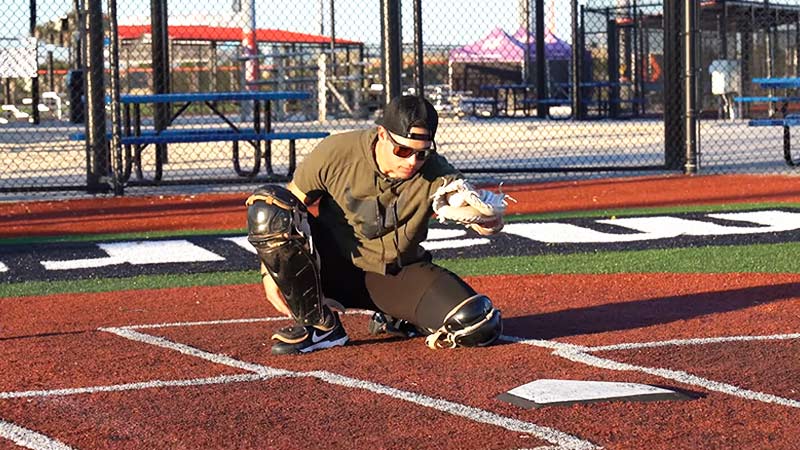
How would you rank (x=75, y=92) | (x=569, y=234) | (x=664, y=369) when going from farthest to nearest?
(x=75, y=92)
(x=569, y=234)
(x=664, y=369)

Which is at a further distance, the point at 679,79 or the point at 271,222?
the point at 679,79

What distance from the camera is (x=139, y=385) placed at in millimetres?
5594

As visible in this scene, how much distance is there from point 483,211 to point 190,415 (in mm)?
1628

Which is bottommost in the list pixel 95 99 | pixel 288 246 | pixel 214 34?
pixel 288 246

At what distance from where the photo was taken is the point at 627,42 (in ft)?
107

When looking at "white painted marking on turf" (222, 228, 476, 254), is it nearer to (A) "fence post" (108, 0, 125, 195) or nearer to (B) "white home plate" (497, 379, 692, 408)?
(A) "fence post" (108, 0, 125, 195)

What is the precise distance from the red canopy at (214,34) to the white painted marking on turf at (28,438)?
26272 mm

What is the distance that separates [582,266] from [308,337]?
129 inches

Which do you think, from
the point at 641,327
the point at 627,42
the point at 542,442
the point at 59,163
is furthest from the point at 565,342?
the point at 627,42

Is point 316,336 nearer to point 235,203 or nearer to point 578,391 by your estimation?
point 578,391

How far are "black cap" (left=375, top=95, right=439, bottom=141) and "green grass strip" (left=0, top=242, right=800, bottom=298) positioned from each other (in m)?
3.04

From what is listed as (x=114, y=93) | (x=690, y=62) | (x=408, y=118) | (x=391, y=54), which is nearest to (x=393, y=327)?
(x=408, y=118)

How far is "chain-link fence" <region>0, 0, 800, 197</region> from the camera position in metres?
15.3

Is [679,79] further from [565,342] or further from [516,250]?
[565,342]
